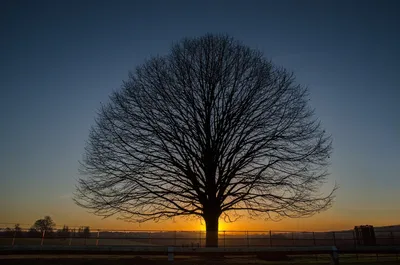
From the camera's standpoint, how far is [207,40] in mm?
20844

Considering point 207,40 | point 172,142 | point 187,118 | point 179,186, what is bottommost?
point 179,186

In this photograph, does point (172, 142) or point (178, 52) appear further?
point (178, 52)

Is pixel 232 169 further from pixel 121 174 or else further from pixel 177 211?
pixel 121 174

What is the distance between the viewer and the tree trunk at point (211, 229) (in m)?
17.9

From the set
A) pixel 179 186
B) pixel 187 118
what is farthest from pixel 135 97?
pixel 179 186

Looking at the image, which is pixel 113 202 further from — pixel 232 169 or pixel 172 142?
pixel 232 169

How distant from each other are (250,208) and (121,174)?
821cm

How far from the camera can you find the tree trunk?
1788 cm

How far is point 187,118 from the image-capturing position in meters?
20.1

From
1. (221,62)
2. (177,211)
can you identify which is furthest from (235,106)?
(177,211)

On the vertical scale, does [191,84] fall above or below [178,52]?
below

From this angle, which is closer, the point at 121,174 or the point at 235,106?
the point at 121,174

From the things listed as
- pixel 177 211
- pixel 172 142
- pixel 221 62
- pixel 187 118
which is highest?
pixel 221 62

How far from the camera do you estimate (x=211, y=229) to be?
18.8 metres
